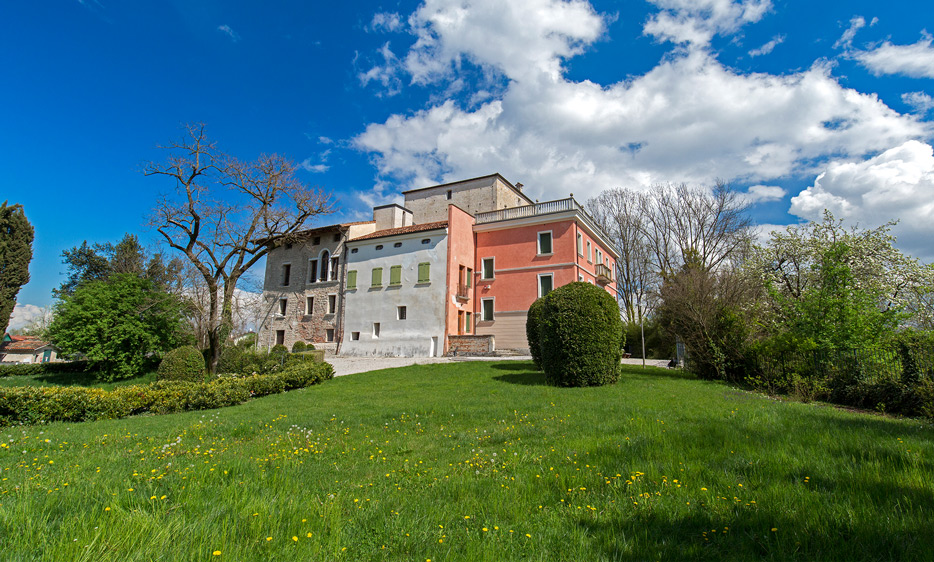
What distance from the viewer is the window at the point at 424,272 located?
28.9 m

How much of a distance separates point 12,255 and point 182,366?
27873mm

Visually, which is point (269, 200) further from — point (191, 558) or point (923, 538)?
point (923, 538)

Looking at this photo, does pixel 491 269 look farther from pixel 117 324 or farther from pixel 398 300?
pixel 117 324

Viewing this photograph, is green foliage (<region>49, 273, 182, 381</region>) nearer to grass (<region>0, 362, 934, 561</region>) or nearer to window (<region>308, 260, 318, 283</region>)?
window (<region>308, 260, 318, 283</region>)

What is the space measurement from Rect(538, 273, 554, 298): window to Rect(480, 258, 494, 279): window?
145 inches

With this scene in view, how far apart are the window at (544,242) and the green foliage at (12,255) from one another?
131 feet

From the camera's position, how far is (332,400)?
468 inches

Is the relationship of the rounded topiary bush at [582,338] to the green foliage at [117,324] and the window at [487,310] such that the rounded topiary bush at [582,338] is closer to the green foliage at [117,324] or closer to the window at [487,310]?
the window at [487,310]

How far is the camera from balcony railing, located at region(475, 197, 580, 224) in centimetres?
2852

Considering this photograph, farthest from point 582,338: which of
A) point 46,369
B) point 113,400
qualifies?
point 46,369

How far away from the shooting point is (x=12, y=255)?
33.4 m

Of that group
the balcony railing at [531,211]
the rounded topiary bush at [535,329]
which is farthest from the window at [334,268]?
the rounded topiary bush at [535,329]

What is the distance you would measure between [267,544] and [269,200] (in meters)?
26.3

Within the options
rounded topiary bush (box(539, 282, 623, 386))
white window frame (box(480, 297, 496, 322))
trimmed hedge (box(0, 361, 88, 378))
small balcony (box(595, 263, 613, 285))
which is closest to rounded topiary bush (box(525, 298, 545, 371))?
rounded topiary bush (box(539, 282, 623, 386))
